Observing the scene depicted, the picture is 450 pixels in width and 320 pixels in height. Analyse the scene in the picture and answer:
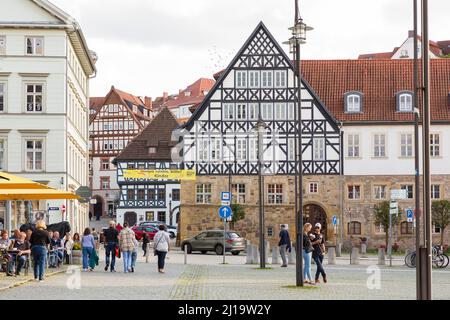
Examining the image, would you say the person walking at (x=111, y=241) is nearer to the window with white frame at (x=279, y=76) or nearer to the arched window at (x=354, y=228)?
the window with white frame at (x=279, y=76)

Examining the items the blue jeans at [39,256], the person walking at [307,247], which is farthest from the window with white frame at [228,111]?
the person walking at [307,247]

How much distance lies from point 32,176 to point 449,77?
1122 inches

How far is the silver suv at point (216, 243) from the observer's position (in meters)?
58.4

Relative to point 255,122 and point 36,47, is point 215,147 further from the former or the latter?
point 36,47

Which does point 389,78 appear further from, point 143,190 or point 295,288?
Result: point 295,288

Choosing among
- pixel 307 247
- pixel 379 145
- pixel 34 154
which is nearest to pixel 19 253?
pixel 307 247

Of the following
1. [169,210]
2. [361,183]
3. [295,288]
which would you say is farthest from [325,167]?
[295,288]

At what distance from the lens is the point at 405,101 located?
7150 cm

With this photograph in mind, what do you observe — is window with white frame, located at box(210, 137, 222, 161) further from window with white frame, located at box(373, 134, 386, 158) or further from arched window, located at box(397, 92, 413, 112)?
arched window, located at box(397, 92, 413, 112)

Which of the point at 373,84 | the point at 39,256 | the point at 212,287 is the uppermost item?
the point at 373,84

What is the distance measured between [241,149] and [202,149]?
98.3 inches

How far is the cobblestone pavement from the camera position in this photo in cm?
2328

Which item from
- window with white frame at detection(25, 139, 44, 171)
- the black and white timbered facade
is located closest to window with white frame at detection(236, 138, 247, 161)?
the black and white timbered facade

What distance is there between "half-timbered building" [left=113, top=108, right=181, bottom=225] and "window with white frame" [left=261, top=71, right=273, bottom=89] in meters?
31.7
